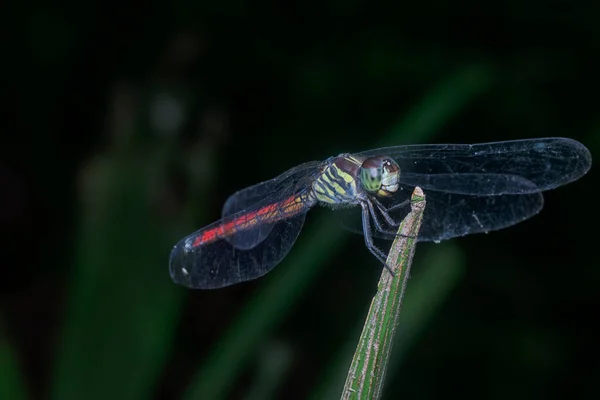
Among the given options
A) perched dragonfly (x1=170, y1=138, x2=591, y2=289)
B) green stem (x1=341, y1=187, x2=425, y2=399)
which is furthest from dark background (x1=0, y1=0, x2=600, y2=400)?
green stem (x1=341, y1=187, x2=425, y2=399)

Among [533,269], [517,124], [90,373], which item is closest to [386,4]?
[517,124]

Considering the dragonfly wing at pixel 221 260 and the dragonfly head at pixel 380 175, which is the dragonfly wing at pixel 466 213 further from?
the dragonfly wing at pixel 221 260

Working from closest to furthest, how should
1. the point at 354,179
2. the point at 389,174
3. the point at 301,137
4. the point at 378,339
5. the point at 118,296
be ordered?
the point at 378,339 → the point at 389,174 → the point at 354,179 → the point at 118,296 → the point at 301,137

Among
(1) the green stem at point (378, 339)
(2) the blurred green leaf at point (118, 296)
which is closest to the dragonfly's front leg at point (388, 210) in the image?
(2) the blurred green leaf at point (118, 296)

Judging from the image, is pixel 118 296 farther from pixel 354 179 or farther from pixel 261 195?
pixel 354 179

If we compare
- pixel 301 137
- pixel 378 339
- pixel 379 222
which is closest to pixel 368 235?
pixel 379 222

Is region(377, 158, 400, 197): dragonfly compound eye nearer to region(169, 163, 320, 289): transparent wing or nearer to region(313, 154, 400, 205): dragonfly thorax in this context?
region(313, 154, 400, 205): dragonfly thorax
